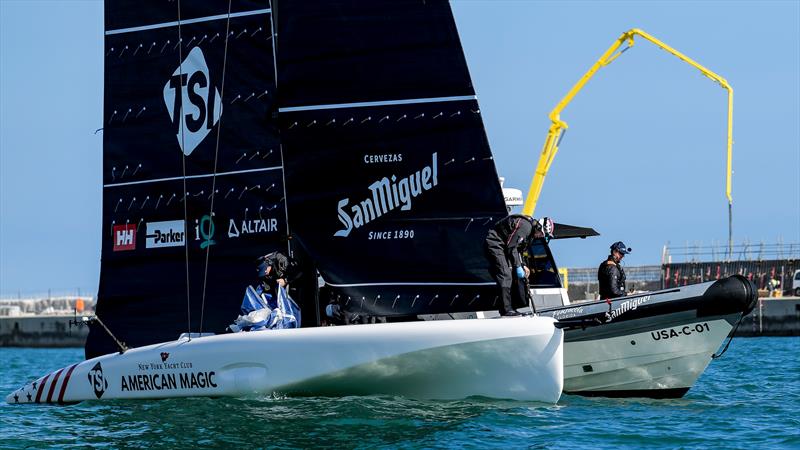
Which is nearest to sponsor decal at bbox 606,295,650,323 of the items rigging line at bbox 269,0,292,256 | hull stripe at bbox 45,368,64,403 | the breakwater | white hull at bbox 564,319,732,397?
white hull at bbox 564,319,732,397

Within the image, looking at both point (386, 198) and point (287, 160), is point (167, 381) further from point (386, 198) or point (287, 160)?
point (386, 198)

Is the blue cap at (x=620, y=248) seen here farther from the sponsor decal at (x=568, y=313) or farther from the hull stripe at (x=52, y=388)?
the hull stripe at (x=52, y=388)

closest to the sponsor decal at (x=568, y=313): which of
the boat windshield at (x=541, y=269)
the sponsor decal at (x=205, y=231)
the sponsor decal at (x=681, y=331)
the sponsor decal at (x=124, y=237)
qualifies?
the sponsor decal at (x=681, y=331)

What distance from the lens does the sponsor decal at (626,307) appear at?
1658 cm

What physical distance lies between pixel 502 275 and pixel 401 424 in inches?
88.7

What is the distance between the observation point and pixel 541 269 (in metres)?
21.3

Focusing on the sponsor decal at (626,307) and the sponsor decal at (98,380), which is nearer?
the sponsor decal at (98,380)

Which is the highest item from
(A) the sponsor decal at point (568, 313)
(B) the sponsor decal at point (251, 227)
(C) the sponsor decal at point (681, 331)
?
(B) the sponsor decal at point (251, 227)

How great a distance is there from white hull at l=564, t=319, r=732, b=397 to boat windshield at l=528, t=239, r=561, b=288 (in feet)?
12.8

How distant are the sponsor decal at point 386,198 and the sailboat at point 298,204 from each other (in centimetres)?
2

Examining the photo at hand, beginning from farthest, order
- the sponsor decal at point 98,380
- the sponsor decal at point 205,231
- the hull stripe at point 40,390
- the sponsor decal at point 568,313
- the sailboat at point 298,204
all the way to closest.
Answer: the sponsor decal at point 568,313 < the sponsor decal at point 205,231 < the hull stripe at point 40,390 < the sponsor decal at point 98,380 < the sailboat at point 298,204

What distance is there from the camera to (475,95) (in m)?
15.1

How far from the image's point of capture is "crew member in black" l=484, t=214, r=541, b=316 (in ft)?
47.5

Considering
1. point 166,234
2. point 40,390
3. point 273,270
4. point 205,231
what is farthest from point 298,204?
point 40,390
